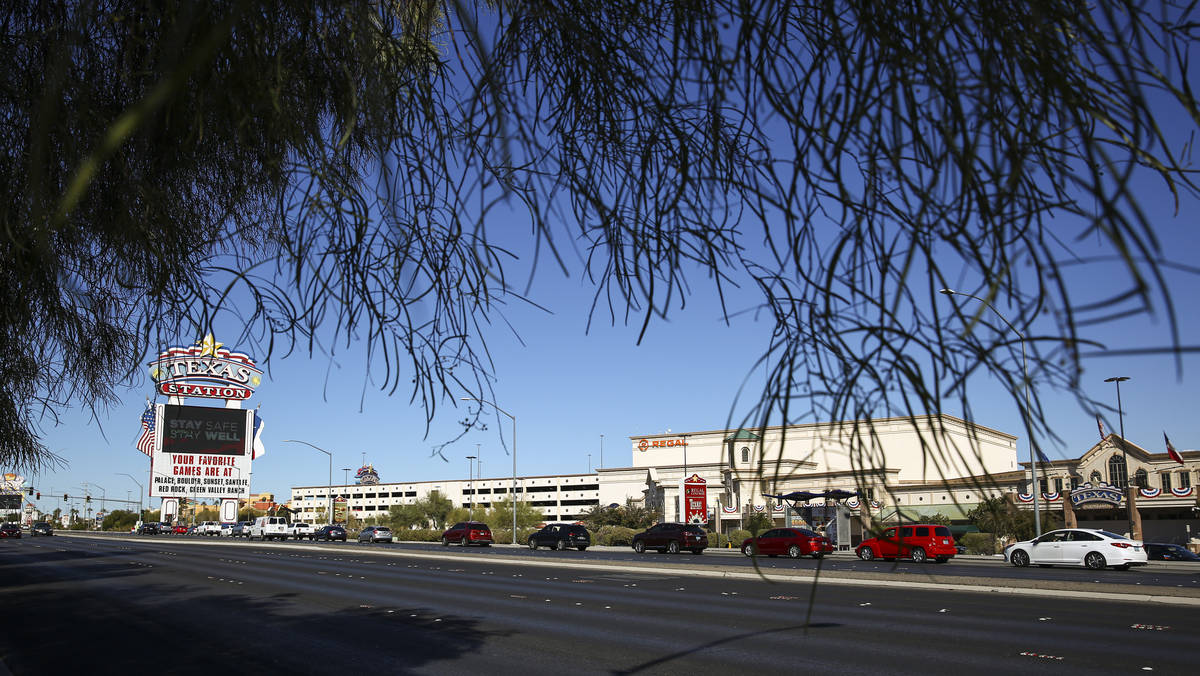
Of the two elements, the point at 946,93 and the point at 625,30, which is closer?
the point at 946,93

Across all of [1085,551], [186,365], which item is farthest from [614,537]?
[186,365]

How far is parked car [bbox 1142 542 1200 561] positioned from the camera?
37.2 meters

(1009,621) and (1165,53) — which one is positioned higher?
(1165,53)

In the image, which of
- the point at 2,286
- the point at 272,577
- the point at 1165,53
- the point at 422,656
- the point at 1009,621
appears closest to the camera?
the point at 1165,53

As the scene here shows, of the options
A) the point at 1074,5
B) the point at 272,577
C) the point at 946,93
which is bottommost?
the point at 272,577

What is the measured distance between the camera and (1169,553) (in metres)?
38.0

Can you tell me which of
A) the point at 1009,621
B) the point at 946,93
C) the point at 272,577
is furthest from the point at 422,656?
the point at 272,577

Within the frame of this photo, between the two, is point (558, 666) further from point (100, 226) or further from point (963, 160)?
point (963, 160)

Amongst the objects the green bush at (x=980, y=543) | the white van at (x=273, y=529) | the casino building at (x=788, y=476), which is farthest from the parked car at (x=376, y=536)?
the green bush at (x=980, y=543)

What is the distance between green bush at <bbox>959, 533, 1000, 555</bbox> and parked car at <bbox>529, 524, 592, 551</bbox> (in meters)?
21.2

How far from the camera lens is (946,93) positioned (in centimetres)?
194

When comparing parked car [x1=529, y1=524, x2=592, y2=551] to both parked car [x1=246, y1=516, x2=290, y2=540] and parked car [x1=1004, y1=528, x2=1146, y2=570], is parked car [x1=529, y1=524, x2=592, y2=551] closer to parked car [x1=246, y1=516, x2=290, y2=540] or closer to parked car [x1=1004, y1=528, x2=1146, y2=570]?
parked car [x1=1004, y1=528, x2=1146, y2=570]

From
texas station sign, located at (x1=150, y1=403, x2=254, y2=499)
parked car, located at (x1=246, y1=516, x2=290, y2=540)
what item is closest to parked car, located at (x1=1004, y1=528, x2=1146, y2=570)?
texas station sign, located at (x1=150, y1=403, x2=254, y2=499)

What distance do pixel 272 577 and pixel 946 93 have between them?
29.2 meters
